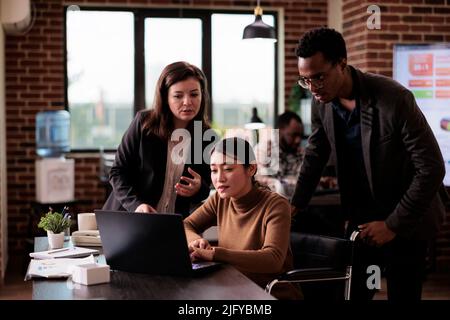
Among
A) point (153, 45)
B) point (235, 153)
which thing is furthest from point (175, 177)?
point (153, 45)

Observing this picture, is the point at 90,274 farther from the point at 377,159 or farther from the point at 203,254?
the point at 377,159

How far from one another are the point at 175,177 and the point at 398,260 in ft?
3.11

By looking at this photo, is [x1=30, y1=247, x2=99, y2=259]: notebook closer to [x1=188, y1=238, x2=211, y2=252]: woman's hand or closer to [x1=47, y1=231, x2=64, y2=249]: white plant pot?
[x1=47, y1=231, x2=64, y2=249]: white plant pot

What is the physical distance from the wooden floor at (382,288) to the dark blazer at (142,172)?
244cm

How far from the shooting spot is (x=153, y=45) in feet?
23.6

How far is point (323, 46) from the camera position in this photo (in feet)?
8.13

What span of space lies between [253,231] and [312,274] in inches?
9.9

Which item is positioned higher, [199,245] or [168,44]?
[168,44]

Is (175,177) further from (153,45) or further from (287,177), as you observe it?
(153,45)

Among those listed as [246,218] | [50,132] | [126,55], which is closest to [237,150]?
[246,218]

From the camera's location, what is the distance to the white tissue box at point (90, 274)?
2.07 meters

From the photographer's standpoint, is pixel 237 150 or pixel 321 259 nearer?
pixel 237 150

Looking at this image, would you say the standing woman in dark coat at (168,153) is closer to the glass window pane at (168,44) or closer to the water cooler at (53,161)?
the water cooler at (53,161)
